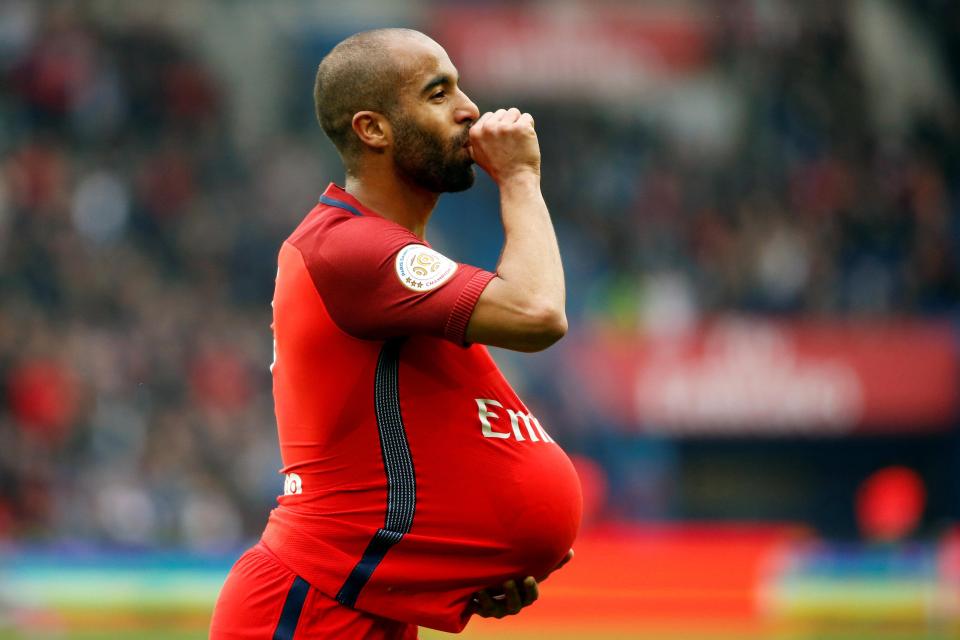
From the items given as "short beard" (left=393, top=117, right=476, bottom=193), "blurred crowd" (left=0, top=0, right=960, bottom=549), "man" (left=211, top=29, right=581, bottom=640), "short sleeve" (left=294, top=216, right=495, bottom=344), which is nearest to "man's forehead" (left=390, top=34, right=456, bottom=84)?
"man" (left=211, top=29, right=581, bottom=640)

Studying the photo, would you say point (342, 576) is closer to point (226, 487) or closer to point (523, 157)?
point (523, 157)

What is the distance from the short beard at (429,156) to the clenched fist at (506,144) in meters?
0.08

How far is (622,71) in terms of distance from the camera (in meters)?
17.8

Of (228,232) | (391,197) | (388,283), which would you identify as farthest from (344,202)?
(228,232)

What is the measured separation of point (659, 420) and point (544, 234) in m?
11.6

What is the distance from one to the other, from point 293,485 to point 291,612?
32cm

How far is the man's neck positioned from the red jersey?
0.09 metres

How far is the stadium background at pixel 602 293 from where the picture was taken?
36.8 feet

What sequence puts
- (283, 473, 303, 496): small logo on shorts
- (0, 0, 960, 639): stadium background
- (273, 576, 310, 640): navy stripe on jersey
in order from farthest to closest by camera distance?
(0, 0, 960, 639): stadium background < (283, 473, 303, 496): small logo on shorts < (273, 576, 310, 640): navy stripe on jersey

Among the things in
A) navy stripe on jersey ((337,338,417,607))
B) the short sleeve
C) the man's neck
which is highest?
the man's neck

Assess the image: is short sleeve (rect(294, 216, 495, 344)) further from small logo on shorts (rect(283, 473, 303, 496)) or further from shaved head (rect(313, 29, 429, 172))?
small logo on shorts (rect(283, 473, 303, 496))

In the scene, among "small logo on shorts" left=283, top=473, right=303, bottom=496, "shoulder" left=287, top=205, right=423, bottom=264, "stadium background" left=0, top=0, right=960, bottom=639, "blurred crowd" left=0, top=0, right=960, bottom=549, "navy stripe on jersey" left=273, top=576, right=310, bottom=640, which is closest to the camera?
"shoulder" left=287, top=205, right=423, bottom=264

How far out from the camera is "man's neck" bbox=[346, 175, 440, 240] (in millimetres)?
3467

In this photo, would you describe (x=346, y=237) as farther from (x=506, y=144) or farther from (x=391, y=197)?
(x=506, y=144)
